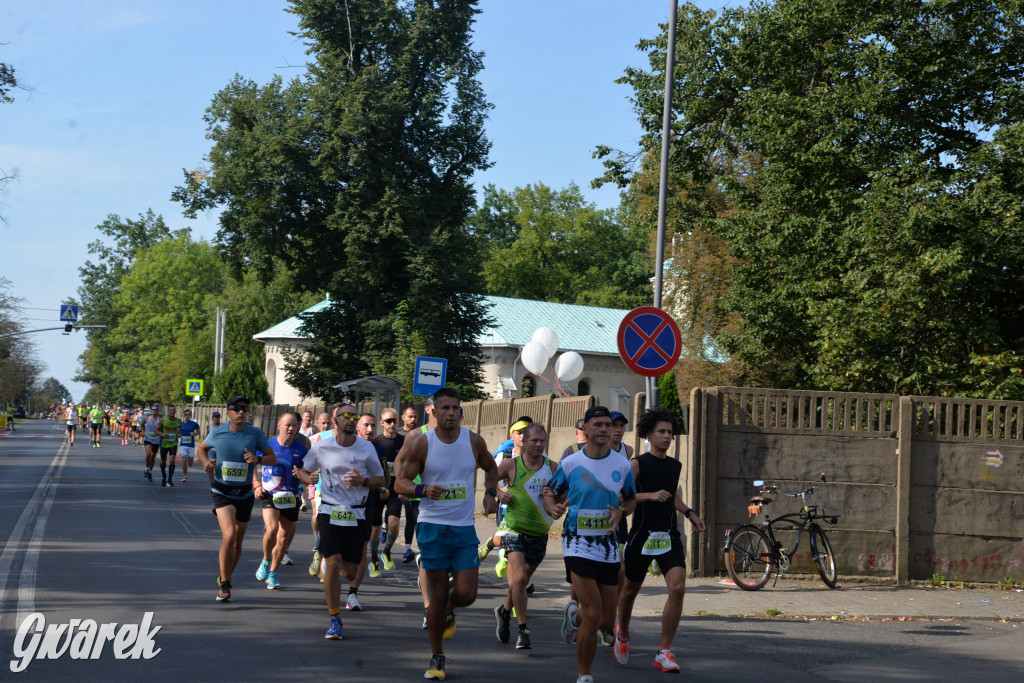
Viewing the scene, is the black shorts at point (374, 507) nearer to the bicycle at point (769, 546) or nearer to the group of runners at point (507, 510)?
the group of runners at point (507, 510)

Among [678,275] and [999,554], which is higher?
[678,275]

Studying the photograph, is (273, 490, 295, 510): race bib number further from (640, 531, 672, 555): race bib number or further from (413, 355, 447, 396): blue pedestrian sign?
(413, 355, 447, 396): blue pedestrian sign

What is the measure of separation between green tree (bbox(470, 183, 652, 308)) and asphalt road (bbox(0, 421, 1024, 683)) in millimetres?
67969

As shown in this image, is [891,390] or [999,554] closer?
[999,554]

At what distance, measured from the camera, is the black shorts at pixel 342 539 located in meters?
9.23

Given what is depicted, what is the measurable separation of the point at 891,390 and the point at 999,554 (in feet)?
23.6

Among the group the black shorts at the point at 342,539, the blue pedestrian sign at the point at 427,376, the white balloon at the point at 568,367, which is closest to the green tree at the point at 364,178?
the white balloon at the point at 568,367

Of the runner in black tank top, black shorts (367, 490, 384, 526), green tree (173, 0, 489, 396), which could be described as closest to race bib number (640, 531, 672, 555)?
the runner in black tank top

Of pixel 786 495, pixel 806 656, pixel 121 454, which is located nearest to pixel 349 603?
pixel 806 656

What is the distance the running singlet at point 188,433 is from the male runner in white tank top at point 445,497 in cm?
2128

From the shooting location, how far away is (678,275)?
128 ft

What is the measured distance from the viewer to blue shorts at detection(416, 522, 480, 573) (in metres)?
7.63

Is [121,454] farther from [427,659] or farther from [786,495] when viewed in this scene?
[427,659]
